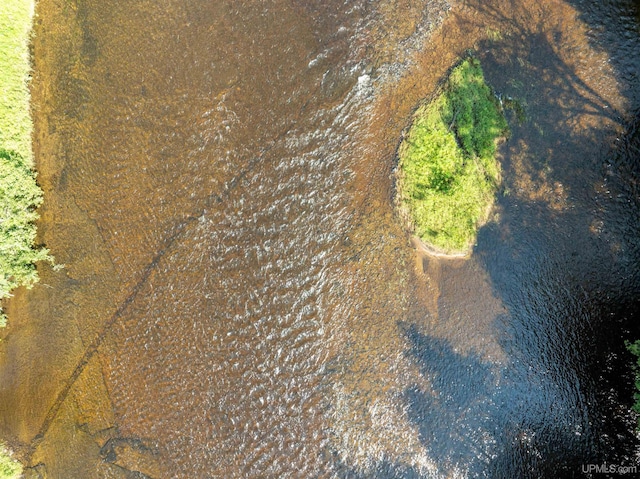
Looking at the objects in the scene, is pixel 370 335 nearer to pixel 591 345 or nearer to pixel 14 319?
pixel 591 345

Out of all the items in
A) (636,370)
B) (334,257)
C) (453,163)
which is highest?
(453,163)

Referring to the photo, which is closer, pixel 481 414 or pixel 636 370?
pixel 481 414

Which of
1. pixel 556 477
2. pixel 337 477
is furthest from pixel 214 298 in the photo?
pixel 556 477

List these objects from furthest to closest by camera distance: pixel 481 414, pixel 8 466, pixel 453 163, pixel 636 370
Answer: pixel 8 466 → pixel 636 370 → pixel 481 414 → pixel 453 163

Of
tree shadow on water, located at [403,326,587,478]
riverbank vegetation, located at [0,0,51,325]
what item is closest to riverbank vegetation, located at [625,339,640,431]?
tree shadow on water, located at [403,326,587,478]

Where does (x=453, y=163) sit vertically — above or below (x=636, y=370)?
above

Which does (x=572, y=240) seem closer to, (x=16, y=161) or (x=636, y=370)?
(x=636, y=370)

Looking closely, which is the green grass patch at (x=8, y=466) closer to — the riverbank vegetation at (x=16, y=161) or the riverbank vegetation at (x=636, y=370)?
the riverbank vegetation at (x=16, y=161)

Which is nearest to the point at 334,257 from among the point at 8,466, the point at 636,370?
the point at 636,370
